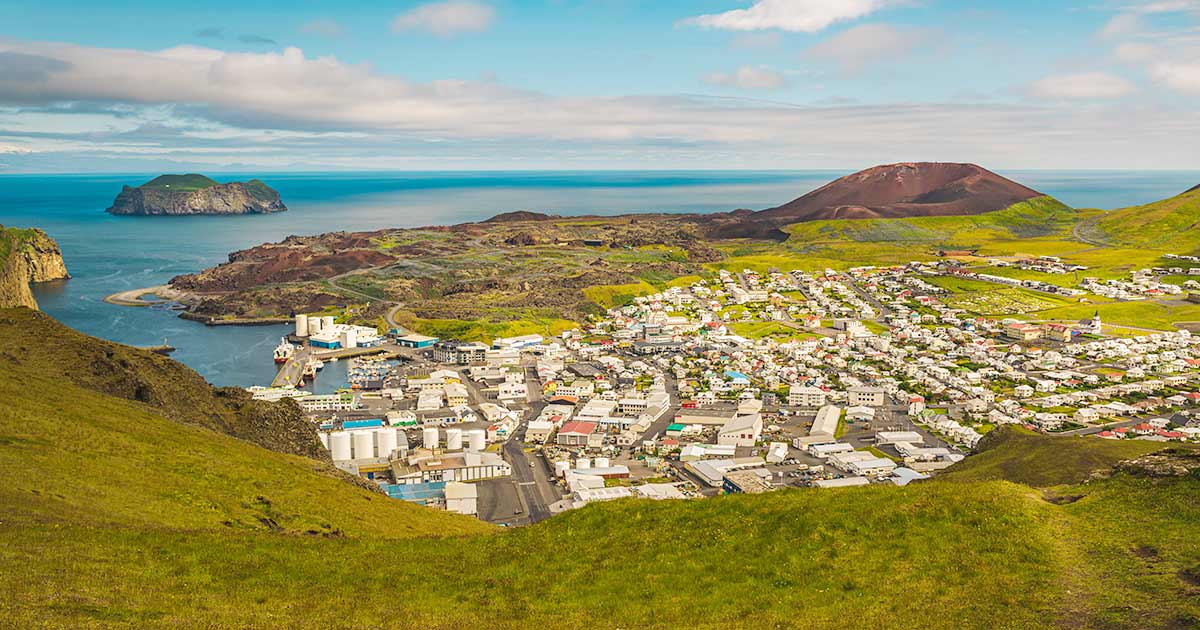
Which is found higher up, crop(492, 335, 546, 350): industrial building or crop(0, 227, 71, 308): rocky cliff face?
crop(0, 227, 71, 308): rocky cliff face

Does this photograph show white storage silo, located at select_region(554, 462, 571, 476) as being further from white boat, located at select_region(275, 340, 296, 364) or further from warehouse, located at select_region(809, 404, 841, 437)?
white boat, located at select_region(275, 340, 296, 364)

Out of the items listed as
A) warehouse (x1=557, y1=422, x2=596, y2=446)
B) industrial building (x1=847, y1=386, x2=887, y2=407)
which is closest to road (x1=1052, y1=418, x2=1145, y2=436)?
industrial building (x1=847, y1=386, x2=887, y2=407)

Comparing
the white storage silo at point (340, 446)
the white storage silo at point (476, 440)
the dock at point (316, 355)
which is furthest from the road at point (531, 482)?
the dock at point (316, 355)

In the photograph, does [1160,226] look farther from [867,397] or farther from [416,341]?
[416,341]

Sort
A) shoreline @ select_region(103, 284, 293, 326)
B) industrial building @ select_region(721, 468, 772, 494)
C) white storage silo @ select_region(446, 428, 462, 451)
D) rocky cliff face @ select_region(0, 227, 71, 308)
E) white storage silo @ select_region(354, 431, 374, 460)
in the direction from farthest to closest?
1. shoreline @ select_region(103, 284, 293, 326)
2. rocky cliff face @ select_region(0, 227, 71, 308)
3. white storage silo @ select_region(446, 428, 462, 451)
4. white storage silo @ select_region(354, 431, 374, 460)
5. industrial building @ select_region(721, 468, 772, 494)

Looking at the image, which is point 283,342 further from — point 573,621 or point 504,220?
point 504,220

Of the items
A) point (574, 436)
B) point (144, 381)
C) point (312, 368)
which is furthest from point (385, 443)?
point (312, 368)

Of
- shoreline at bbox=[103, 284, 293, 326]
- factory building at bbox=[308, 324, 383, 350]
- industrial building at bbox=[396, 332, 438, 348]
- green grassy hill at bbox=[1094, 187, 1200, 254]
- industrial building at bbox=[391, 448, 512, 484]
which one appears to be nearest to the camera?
industrial building at bbox=[391, 448, 512, 484]
